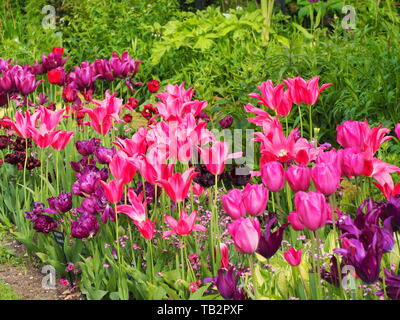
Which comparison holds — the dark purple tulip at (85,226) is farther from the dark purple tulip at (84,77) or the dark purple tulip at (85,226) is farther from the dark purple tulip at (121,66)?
the dark purple tulip at (121,66)

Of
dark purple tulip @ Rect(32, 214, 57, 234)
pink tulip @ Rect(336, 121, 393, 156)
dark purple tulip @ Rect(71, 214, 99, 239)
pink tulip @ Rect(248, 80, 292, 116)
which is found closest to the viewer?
pink tulip @ Rect(336, 121, 393, 156)

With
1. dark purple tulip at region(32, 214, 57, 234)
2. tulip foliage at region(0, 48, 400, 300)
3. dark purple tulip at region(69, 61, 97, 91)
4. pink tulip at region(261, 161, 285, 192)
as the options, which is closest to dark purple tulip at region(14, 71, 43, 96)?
tulip foliage at region(0, 48, 400, 300)

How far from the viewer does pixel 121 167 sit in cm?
266

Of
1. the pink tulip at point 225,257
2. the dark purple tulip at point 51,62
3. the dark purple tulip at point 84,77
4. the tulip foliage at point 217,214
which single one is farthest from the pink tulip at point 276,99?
the dark purple tulip at point 51,62

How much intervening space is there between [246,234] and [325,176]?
329 mm

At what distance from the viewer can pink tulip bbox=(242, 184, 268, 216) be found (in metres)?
2.21

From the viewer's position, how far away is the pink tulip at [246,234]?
6.77 feet

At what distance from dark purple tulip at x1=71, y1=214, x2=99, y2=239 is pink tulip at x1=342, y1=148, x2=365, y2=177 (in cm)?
117

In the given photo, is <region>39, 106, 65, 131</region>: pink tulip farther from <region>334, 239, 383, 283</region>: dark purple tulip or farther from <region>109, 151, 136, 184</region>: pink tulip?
<region>334, 239, 383, 283</region>: dark purple tulip

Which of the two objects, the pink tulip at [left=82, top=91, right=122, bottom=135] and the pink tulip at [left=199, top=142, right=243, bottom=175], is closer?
the pink tulip at [left=199, top=142, right=243, bottom=175]

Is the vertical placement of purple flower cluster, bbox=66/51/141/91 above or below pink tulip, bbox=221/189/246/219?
above

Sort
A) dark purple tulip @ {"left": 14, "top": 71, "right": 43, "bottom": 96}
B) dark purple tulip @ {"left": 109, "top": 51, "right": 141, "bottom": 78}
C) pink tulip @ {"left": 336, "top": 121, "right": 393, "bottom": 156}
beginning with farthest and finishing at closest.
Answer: dark purple tulip @ {"left": 109, "top": 51, "right": 141, "bottom": 78} → dark purple tulip @ {"left": 14, "top": 71, "right": 43, "bottom": 96} → pink tulip @ {"left": 336, "top": 121, "right": 393, "bottom": 156}

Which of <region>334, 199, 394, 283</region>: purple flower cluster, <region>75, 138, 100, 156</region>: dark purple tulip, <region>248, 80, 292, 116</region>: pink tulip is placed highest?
<region>248, 80, 292, 116</region>: pink tulip

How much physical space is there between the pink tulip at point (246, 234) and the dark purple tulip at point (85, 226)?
104 cm
